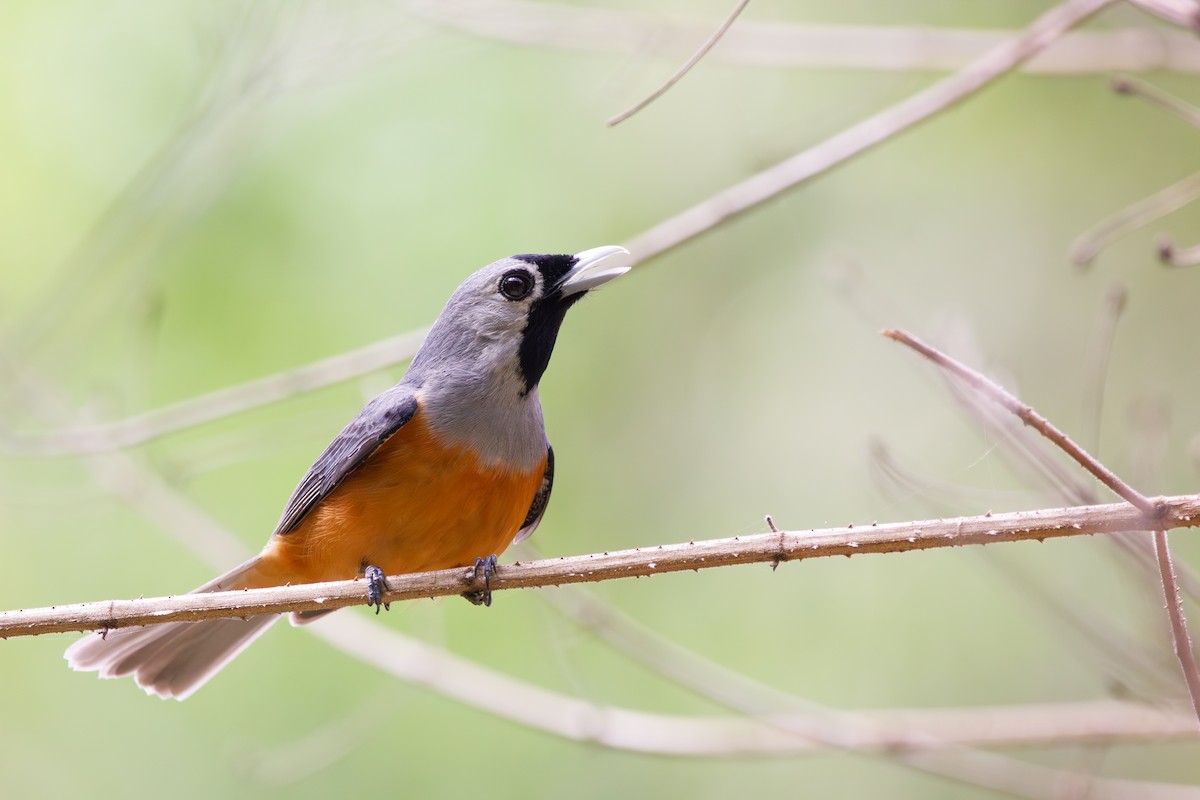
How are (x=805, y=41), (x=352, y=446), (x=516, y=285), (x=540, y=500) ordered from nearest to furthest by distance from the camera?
(x=352, y=446) < (x=516, y=285) < (x=540, y=500) < (x=805, y=41)

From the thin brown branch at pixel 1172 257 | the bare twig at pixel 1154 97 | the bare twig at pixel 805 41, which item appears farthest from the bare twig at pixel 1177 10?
the bare twig at pixel 805 41

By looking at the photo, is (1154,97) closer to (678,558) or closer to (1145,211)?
(1145,211)

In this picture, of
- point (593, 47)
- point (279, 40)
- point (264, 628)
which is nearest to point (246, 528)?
point (264, 628)

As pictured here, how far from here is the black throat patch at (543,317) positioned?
470cm

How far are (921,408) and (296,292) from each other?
155 inches

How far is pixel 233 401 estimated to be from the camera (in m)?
4.92

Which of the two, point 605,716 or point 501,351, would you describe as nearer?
point 501,351

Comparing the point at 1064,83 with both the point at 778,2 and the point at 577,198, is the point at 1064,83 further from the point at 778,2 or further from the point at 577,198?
the point at 577,198

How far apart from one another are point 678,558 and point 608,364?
17.9ft

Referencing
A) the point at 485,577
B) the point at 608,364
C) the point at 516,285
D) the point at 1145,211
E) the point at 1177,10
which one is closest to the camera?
the point at 1177,10

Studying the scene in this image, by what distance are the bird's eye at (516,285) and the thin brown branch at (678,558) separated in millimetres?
1538

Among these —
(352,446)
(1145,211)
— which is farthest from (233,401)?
(1145,211)

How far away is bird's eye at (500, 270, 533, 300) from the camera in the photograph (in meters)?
4.76

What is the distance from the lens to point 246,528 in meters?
7.15
